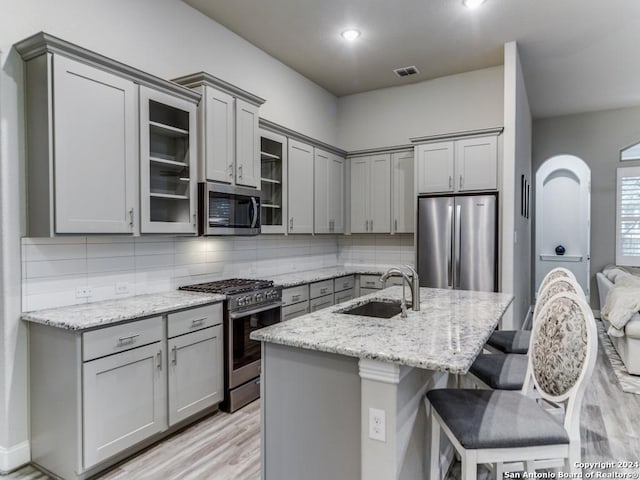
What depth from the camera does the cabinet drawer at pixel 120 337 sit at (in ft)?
7.18

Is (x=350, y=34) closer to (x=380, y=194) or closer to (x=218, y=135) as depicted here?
(x=218, y=135)

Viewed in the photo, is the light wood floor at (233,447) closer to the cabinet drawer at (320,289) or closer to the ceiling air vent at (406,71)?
the cabinet drawer at (320,289)

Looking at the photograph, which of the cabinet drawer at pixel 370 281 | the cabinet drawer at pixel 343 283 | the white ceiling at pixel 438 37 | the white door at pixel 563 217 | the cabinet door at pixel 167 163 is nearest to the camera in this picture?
the cabinet door at pixel 167 163

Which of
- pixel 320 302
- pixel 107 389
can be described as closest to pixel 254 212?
pixel 320 302

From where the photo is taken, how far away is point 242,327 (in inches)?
127

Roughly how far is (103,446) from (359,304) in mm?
1662

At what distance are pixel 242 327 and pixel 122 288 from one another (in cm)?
92

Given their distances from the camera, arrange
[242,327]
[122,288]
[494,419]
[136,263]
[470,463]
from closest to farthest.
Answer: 1. [470,463]
2. [494,419]
3. [122,288]
4. [136,263]
5. [242,327]

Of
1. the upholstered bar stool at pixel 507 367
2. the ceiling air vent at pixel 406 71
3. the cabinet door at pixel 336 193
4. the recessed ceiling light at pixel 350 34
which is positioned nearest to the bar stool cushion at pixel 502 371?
the upholstered bar stool at pixel 507 367

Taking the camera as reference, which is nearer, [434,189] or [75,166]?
[75,166]

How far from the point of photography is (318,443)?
1.79 metres

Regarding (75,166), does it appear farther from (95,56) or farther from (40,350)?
(40,350)

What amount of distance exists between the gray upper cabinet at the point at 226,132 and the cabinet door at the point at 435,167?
77.8 inches

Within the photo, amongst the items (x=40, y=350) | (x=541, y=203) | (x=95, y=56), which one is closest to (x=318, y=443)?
(x=40, y=350)
